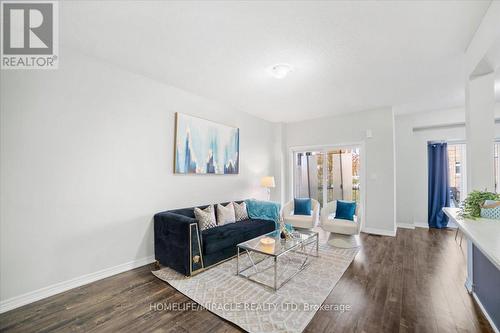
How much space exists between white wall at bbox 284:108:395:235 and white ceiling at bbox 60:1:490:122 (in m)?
1.10

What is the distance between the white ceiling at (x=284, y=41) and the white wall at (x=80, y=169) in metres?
0.41

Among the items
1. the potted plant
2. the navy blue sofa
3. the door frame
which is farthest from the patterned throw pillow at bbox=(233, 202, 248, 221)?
the potted plant

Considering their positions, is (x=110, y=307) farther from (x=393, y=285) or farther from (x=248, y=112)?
(x=248, y=112)

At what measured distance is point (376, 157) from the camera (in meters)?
4.70

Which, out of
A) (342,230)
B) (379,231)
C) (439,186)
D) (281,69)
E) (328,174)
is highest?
(281,69)

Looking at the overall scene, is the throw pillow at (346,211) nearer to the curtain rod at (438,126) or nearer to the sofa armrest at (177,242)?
the sofa armrest at (177,242)

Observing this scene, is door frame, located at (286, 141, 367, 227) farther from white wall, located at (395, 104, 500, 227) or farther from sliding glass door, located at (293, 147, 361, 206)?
white wall, located at (395, 104, 500, 227)

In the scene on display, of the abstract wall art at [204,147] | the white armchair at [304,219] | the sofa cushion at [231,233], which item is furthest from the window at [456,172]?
the abstract wall art at [204,147]

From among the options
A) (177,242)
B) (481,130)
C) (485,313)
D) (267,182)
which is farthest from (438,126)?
(177,242)

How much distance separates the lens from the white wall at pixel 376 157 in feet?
14.8

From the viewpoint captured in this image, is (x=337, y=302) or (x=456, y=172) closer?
(x=337, y=302)

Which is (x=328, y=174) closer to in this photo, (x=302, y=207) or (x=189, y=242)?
(x=302, y=207)

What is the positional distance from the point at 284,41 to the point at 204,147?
2263mm

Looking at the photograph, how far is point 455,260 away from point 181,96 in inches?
199
